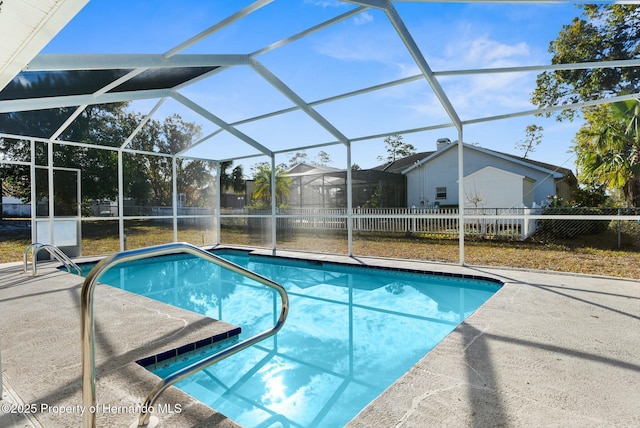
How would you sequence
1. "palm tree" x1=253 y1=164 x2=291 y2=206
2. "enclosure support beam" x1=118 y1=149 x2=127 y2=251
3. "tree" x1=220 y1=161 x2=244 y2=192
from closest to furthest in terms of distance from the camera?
"enclosure support beam" x1=118 y1=149 x2=127 y2=251
"palm tree" x1=253 y1=164 x2=291 y2=206
"tree" x1=220 y1=161 x2=244 y2=192

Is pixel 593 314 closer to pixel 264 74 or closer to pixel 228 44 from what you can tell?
pixel 264 74

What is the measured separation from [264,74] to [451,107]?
3.15m

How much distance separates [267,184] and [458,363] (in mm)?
7784

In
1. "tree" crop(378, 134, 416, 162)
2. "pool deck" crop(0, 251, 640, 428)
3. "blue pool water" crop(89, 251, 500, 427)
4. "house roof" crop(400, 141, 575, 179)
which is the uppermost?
"tree" crop(378, 134, 416, 162)

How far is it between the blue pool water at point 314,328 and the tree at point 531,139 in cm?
312

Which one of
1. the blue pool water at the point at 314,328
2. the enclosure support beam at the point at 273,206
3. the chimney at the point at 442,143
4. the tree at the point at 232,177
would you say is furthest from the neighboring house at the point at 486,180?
the tree at the point at 232,177

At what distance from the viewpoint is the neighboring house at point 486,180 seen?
6266 millimetres

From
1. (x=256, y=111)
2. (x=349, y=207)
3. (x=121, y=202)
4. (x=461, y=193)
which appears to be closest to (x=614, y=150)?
(x=461, y=193)

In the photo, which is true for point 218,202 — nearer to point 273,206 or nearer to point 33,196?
point 273,206

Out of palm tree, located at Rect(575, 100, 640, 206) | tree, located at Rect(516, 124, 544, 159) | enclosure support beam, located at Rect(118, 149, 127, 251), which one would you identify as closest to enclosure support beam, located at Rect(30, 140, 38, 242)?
enclosure support beam, located at Rect(118, 149, 127, 251)

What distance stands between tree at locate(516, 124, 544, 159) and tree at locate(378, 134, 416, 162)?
2135 mm

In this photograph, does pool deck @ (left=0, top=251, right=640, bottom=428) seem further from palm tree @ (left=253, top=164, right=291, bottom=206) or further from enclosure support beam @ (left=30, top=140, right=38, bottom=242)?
palm tree @ (left=253, top=164, right=291, bottom=206)

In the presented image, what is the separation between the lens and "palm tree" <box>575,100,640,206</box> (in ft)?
19.0

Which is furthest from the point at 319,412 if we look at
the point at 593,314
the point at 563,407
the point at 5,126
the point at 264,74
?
the point at 5,126
